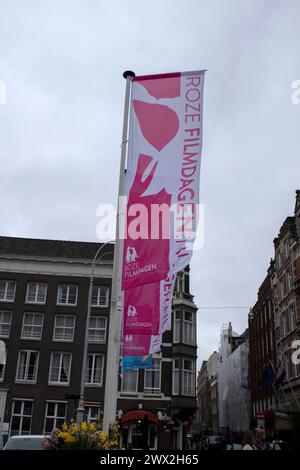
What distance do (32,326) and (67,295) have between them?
151 inches

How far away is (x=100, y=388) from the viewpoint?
41844mm

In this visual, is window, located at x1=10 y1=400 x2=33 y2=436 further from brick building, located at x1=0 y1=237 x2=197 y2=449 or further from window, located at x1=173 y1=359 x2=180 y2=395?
window, located at x1=173 y1=359 x2=180 y2=395

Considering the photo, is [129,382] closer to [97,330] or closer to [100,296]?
[97,330]

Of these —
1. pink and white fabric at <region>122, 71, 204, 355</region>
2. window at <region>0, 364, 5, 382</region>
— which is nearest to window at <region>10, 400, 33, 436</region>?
window at <region>0, 364, 5, 382</region>

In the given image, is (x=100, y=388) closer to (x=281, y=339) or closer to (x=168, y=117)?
(x=281, y=339)

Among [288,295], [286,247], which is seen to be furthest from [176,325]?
[286,247]

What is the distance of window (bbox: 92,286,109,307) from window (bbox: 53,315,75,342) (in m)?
2.27

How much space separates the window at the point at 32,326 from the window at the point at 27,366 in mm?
1262

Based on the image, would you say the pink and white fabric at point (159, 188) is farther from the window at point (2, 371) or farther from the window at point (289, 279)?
the window at point (2, 371)

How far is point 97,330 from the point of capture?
43656mm

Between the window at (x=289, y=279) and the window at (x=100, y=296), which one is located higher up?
the window at (x=289, y=279)

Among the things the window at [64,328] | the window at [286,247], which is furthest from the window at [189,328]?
the window at [286,247]

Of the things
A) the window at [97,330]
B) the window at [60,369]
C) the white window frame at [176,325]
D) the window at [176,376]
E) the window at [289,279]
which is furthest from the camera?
the white window frame at [176,325]

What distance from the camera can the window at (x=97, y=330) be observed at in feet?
142
